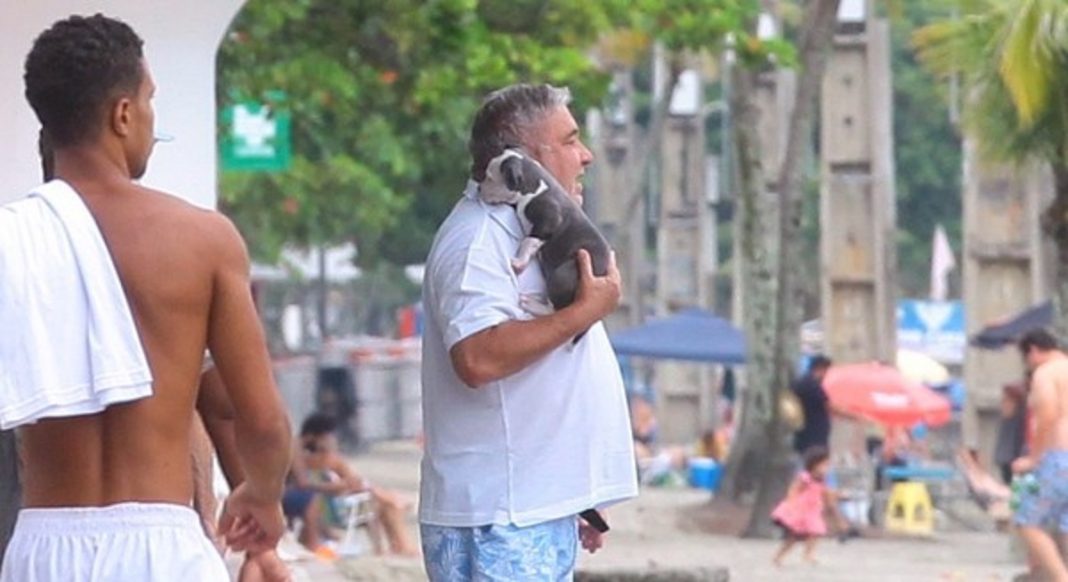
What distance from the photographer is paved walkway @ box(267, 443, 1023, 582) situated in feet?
50.1

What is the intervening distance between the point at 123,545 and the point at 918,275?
173 ft

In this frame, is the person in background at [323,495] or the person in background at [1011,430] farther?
the person in background at [1011,430]

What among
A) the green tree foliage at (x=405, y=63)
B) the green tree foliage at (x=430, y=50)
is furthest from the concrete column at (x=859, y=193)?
the green tree foliage at (x=405, y=63)

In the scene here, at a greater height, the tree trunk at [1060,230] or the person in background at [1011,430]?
the tree trunk at [1060,230]

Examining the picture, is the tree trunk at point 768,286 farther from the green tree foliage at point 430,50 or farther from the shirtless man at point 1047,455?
the shirtless man at point 1047,455

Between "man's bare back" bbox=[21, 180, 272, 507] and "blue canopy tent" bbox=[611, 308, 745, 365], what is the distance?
25.5 metres

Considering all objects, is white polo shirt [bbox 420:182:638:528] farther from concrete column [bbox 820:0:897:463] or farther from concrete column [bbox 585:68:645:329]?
concrete column [bbox 585:68:645:329]

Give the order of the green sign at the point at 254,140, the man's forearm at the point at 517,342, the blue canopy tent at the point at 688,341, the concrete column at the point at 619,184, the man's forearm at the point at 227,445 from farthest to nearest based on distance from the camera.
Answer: the concrete column at the point at 619,184 → the blue canopy tent at the point at 688,341 → the green sign at the point at 254,140 → the man's forearm at the point at 517,342 → the man's forearm at the point at 227,445

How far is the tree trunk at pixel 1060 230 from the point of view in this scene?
57.3 feet

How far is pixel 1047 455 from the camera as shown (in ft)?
42.4

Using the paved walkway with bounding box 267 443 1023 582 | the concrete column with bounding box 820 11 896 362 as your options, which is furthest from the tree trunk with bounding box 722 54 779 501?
the concrete column with bounding box 820 11 896 362

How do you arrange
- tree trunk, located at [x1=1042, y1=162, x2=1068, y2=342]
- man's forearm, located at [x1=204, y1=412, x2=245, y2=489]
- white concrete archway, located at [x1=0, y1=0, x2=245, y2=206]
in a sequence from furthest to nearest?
tree trunk, located at [x1=1042, y1=162, x2=1068, y2=342], white concrete archway, located at [x1=0, y1=0, x2=245, y2=206], man's forearm, located at [x1=204, y1=412, x2=245, y2=489]

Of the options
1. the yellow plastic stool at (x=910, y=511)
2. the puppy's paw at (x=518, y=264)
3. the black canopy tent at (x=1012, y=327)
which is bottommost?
the yellow plastic stool at (x=910, y=511)

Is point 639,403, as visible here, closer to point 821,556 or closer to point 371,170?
point 371,170
